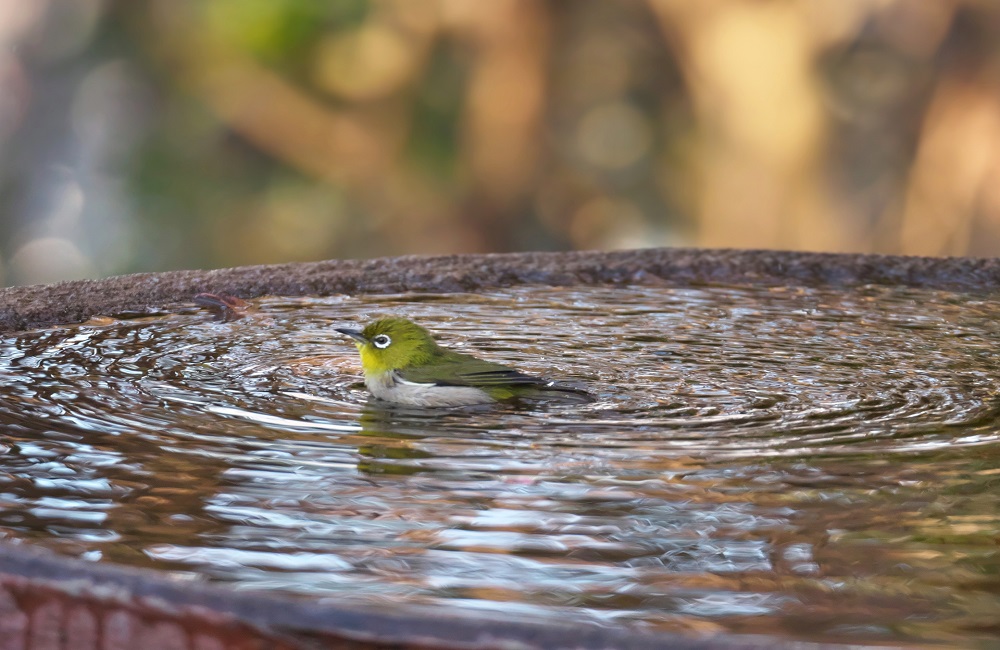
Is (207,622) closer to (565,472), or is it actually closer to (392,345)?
(565,472)

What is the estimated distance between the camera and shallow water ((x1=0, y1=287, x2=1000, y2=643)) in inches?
59.5

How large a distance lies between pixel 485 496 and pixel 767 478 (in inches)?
16.4

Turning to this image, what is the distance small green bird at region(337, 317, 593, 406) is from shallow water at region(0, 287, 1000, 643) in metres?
0.07

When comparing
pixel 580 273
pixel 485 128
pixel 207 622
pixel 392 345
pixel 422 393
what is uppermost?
pixel 485 128

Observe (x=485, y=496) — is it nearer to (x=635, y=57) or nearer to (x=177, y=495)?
(x=177, y=495)

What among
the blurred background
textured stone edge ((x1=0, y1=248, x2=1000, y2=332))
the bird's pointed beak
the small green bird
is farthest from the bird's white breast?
the blurred background

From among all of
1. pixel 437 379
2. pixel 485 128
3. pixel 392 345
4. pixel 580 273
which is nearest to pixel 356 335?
pixel 392 345

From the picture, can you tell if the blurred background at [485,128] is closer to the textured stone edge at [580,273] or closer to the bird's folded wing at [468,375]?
the textured stone edge at [580,273]

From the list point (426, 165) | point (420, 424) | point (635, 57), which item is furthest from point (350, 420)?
point (635, 57)

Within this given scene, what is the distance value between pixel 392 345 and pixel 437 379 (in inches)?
6.0

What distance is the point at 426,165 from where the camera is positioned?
1329cm

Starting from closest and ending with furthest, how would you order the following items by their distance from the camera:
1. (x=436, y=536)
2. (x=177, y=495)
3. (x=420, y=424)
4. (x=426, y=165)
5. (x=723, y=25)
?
(x=436, y=536)
(x=177, y=495)
(x=420, y=424)
(x=723, y=25)
(x=426, y=165)

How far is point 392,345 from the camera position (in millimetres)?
2818

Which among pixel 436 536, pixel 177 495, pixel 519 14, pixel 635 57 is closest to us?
pixel 436 536
